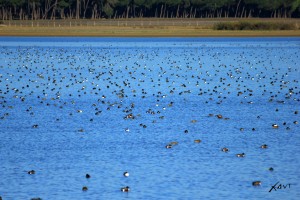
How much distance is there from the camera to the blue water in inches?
684

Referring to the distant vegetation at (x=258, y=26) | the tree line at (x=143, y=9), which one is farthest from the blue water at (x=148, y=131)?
the tree line at (x=143, y=9)

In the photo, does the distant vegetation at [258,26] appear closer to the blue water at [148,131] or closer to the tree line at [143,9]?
the blue water at [148,131]

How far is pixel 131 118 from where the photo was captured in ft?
90.2

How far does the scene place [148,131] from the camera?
→ 24484 mm

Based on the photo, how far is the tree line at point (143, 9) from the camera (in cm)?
17362

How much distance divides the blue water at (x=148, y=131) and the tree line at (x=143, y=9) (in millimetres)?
125729

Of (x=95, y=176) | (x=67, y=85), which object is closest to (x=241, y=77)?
(x=67, y=85)

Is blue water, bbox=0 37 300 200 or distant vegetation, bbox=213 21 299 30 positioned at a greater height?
blue water, bbox=0 37 300 200

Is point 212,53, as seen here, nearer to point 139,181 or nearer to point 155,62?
point 155,62

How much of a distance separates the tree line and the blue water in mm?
125729

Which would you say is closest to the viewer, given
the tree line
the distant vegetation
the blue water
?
the blue water

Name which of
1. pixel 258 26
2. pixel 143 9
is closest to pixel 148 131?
pixel 258 26

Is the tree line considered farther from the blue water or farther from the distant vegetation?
the blue water

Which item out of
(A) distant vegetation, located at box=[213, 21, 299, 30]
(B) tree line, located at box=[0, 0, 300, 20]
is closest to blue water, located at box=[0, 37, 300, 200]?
(A) distant vegetation, located at box=[213, 21, 299, 30]
